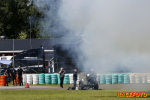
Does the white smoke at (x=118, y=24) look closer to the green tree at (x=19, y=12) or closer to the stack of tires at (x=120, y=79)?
the green tree at (x=19, y=12)

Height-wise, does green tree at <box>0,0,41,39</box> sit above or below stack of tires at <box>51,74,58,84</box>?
above

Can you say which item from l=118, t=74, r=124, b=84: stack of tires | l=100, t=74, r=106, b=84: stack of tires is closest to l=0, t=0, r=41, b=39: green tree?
l=100, t=74, r=106, b=84: stack of tires

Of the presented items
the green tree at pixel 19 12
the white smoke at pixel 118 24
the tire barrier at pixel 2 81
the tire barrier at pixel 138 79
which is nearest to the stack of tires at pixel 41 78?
the tire barrier at pixel 2 81

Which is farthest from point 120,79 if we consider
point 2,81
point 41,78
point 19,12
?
point 19,12

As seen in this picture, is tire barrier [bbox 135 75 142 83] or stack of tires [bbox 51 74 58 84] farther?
stack of tires [bbox 51 74 58 84]

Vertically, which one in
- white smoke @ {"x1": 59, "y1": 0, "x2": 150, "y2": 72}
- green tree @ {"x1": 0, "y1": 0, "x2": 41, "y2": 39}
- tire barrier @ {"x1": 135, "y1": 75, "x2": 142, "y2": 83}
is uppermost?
green tree @ {"x1": 0, "y1": 0, "x2": 41, "y2": 39}

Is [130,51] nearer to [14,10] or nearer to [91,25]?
[91,25]

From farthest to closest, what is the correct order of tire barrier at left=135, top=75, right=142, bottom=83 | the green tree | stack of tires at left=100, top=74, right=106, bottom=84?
stack of tires at left=100, top=74, right=106, bottom=84 < tire barrier at left=135, top=75, right=142, bottom=83 < the green tree

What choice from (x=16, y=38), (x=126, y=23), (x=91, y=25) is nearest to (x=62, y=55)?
(x=91, y=25)

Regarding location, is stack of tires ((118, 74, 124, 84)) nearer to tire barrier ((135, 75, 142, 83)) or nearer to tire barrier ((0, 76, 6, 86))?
tire barrier ((135, 75, 142, 83))

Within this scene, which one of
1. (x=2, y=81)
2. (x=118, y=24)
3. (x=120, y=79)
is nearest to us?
(x=118, y=24)

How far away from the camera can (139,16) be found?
725 inches

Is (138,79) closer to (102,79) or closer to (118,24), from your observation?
(102,79)

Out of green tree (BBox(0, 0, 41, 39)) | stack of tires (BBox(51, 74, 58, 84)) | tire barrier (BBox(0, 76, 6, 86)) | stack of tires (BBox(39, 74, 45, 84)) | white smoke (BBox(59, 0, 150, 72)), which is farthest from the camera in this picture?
stack of tires (BBox(39, 74, 45, 84))
